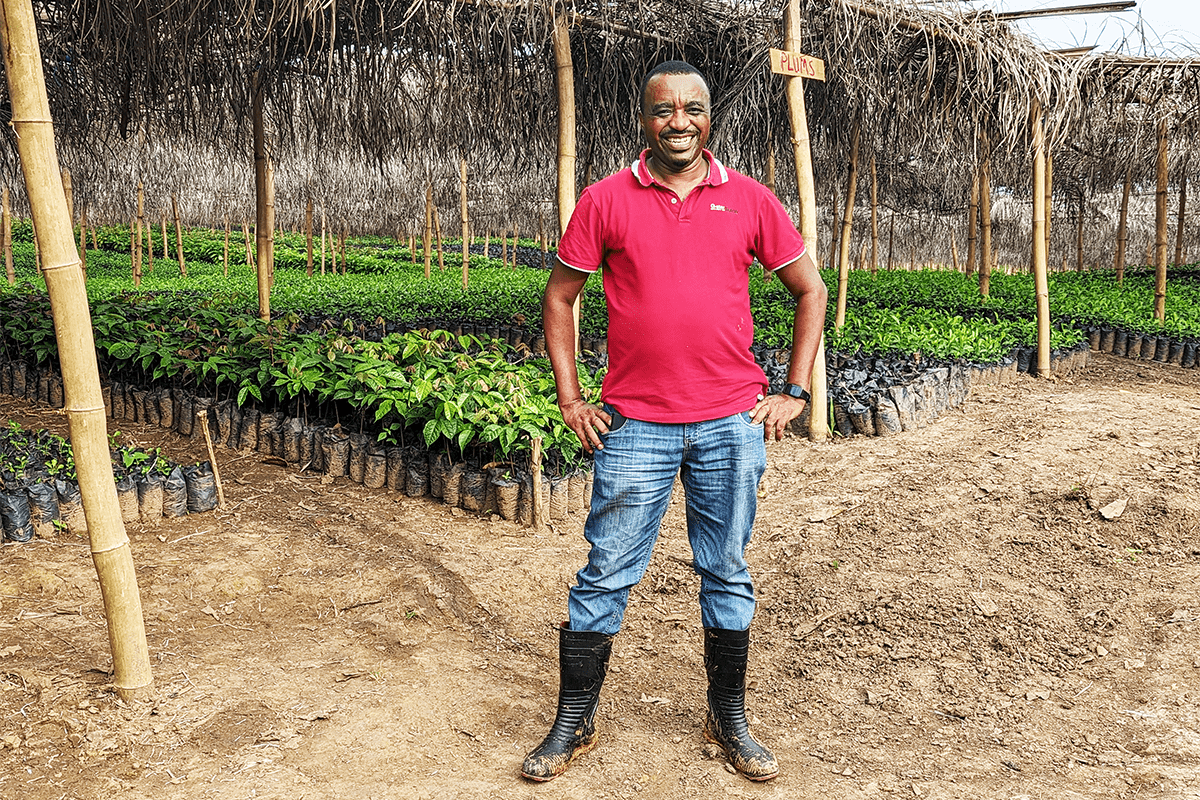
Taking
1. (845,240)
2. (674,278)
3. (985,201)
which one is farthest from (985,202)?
(674,278)

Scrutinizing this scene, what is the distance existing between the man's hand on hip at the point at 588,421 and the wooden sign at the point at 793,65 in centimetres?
343

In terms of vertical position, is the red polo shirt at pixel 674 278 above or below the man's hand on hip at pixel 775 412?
above

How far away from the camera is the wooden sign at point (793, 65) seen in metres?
4.98

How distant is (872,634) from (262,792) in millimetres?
2161

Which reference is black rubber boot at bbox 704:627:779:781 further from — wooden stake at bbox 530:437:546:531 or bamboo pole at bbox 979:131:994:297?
bamboo pole at bbox 979:131:994:297

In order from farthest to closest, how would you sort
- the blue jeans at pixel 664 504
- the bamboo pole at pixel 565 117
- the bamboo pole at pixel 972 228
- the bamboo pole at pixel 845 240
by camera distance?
the bamboo pole at pixel 972 228 < the bamboo pole at pixel 845 240 < the bamboo pole at pixel 565 117 < the blue jeans at pixel 664 504

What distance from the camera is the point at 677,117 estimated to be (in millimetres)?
A: 2125

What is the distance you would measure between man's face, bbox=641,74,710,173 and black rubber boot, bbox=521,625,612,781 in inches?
50.6

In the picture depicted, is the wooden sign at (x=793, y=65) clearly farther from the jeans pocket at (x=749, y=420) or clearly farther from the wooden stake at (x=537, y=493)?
the jeans pocket at (x=749, y=420)

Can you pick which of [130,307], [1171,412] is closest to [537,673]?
[1171,412]

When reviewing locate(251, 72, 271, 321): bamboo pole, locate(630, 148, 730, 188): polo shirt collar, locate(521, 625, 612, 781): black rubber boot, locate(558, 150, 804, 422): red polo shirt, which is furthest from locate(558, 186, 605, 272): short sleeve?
locate(251, 72, 271, 321): bamboo pole

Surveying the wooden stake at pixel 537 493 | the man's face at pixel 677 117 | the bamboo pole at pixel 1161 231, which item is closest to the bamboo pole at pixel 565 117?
the wooden stake at pixel 537 493

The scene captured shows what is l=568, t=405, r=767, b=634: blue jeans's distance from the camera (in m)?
2.22

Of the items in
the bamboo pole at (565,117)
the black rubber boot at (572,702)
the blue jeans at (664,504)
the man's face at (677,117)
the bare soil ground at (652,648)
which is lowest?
the bare soil ground at (652,648)
